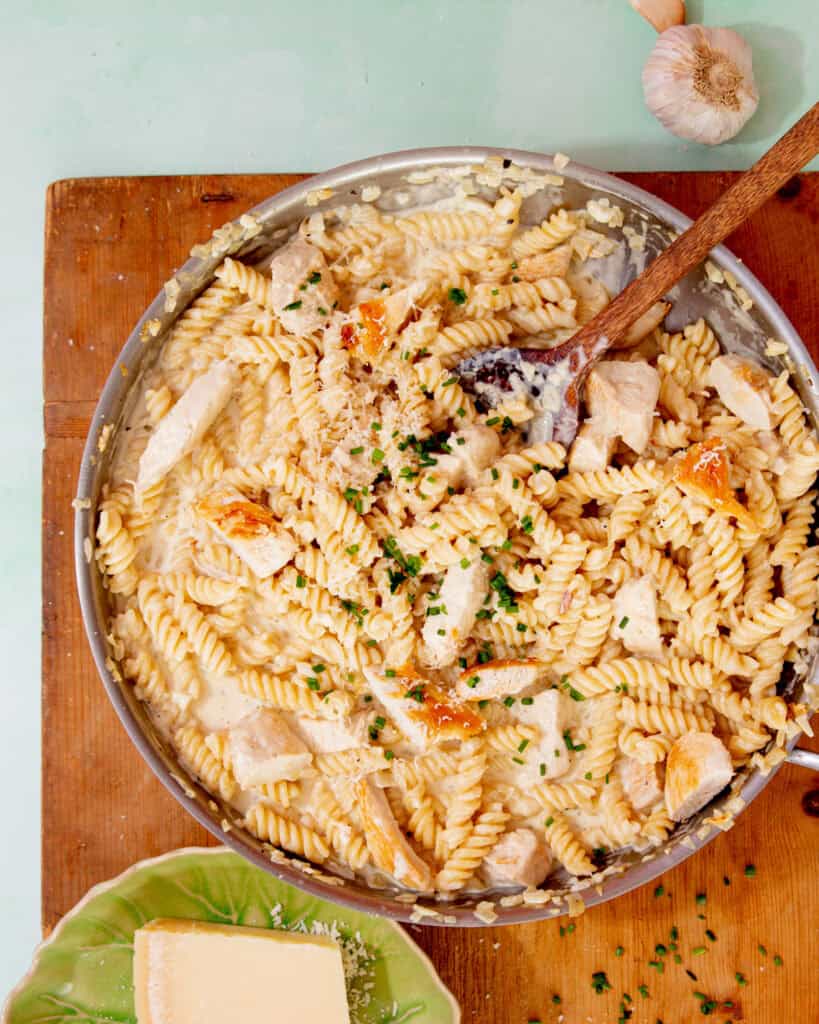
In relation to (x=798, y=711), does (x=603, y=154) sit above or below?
above

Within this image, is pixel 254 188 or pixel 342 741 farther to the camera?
pixel 254 188

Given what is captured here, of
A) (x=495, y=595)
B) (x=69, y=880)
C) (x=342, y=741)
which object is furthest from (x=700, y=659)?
(x=69, y=880)

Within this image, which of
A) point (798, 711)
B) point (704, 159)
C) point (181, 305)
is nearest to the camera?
point (798, 711)

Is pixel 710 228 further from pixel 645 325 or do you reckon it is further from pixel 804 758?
pixel 804 758

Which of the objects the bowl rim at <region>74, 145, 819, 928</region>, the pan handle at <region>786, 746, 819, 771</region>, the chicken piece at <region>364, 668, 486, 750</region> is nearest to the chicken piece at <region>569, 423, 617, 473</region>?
the bowl rim at <region>74, 145, 819, 928</region>

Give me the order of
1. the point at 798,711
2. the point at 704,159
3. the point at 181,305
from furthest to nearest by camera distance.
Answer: the point at 704,159 < the point at 181,305 < the point at 798,711

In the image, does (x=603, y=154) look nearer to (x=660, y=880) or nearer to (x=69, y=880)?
(x=660, y=880)

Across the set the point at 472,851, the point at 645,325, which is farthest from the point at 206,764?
the point at 645,325
